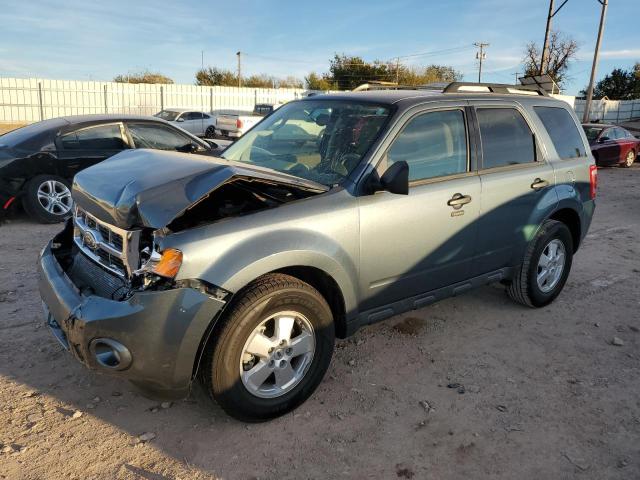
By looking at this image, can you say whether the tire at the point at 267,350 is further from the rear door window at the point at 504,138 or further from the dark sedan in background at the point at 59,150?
the dark sedan in background at the point at 59,150

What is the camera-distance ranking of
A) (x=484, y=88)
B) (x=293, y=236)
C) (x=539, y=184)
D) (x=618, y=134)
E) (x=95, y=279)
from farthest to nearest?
(x=618, y=134)
(x=484, y=88)
(x=539, y=184)
(x=95, y=279)
(x=293, y=236)

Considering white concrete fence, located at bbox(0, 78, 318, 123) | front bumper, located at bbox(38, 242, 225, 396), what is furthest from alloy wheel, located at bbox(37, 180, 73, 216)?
white concrete fence, located at bbox(0, 78, 318, 123)

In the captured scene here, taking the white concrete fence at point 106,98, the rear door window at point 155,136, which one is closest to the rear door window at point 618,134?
the white concrete fence at point 106,98

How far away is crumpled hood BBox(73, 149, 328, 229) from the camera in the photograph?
8.82 ft

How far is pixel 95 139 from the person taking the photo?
297 inches

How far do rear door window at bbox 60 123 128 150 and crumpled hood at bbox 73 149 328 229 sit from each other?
4491mm

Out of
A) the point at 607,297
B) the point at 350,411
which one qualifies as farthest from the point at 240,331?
the point at 607,297

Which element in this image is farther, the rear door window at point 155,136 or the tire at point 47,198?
the rear door window at point 155,136

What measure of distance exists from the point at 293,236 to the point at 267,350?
0.66m

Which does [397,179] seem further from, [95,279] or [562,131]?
[562,131]

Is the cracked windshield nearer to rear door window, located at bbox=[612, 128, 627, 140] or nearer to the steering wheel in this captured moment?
the steering wheel

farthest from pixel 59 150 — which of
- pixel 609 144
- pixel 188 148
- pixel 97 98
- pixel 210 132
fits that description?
pixel 97 98

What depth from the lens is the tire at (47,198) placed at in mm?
7023

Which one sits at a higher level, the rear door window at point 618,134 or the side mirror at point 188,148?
the rear door window at point 618,134
